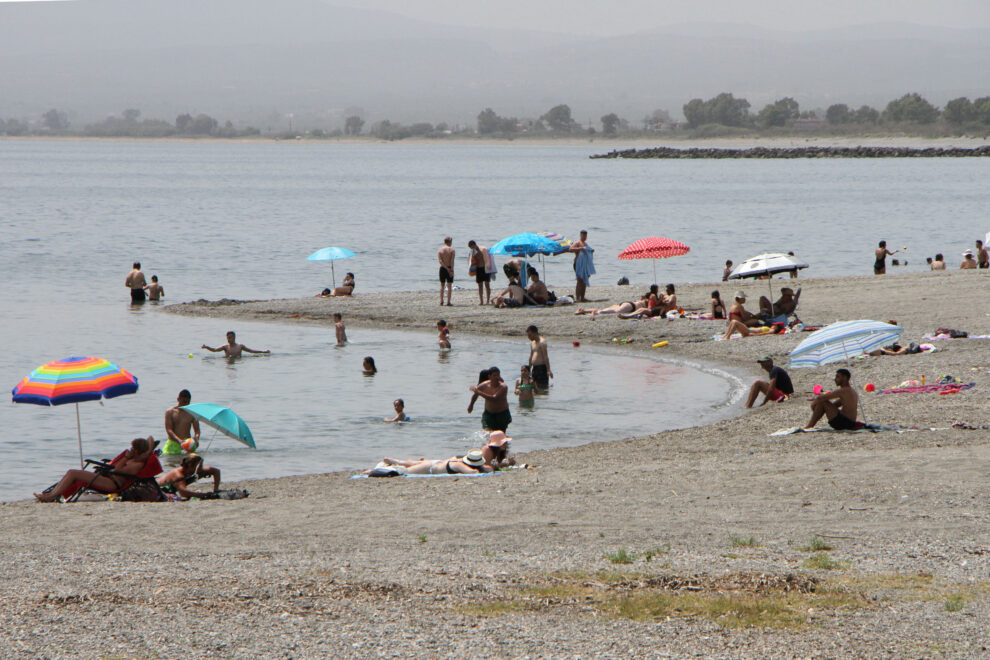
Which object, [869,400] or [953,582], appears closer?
[953,582]

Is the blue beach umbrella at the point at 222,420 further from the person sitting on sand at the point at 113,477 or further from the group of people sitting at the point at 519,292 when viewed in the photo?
the group of people sitting at the point at 519,292

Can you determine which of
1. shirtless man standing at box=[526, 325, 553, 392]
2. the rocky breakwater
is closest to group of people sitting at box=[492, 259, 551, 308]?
shirtless man standing at box=[526, 325, 553, 392]

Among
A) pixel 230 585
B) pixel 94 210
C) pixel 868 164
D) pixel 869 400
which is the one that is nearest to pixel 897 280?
pixel 869 400

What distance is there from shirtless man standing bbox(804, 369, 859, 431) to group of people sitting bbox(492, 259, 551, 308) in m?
13.9

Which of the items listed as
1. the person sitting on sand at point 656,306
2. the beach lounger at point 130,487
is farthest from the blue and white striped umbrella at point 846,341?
the person sitting on sand at point 656,306

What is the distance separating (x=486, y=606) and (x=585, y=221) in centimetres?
6299

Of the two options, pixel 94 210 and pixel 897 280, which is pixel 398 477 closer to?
pixel 897 280

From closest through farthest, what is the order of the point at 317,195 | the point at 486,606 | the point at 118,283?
the point at 486,606, the point at 118,283, the point at 317,195

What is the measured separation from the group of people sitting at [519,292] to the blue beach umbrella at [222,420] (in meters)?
15.5

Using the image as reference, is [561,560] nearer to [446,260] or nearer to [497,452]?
[497,452]

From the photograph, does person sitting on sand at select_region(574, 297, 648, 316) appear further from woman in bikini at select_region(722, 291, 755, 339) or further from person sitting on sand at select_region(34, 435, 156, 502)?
person sitting on sand at select_region(34, 435, 156, 502)

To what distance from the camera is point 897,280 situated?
31.0m

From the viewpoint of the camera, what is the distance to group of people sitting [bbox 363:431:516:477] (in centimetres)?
1357

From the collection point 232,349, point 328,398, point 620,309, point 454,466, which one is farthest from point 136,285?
point 454,466
